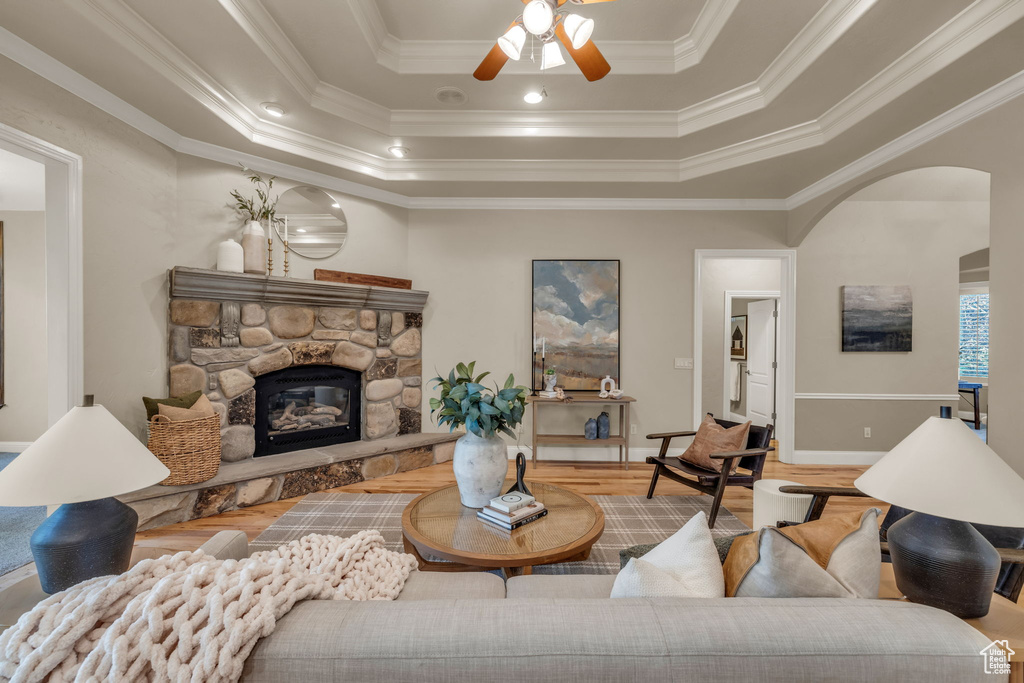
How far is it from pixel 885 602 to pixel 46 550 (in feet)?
6.12

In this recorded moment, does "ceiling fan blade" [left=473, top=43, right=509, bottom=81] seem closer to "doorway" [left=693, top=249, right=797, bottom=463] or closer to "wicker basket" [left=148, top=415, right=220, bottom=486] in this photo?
"wicker basket" [left=148, top=415, right=220, bottom=486]

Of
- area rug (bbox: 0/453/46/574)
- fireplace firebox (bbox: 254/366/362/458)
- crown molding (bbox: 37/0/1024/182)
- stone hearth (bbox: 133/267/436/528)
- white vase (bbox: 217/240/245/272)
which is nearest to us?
crown molding (bbox: 37/0/1024/182)

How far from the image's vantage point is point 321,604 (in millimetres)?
874

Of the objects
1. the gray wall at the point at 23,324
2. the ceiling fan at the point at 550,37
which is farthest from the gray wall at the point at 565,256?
the gray wall at the point at 23,324

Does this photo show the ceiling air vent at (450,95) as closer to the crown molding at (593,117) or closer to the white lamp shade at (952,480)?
the crown molding at (593,117)

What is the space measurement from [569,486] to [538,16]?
314 centimetres

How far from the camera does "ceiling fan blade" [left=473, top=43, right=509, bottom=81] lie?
198 centimetres

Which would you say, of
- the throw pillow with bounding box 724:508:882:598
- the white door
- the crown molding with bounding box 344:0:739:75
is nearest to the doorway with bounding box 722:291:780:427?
the white door

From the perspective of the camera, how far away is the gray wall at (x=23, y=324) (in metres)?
4.19

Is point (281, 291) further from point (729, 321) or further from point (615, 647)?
point (729, 321)

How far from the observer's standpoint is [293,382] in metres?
3.74

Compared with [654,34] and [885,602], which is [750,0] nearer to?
[654,34]

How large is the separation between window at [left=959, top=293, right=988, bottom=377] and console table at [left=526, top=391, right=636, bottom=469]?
686cm

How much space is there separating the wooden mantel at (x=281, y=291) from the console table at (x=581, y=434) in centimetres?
152
